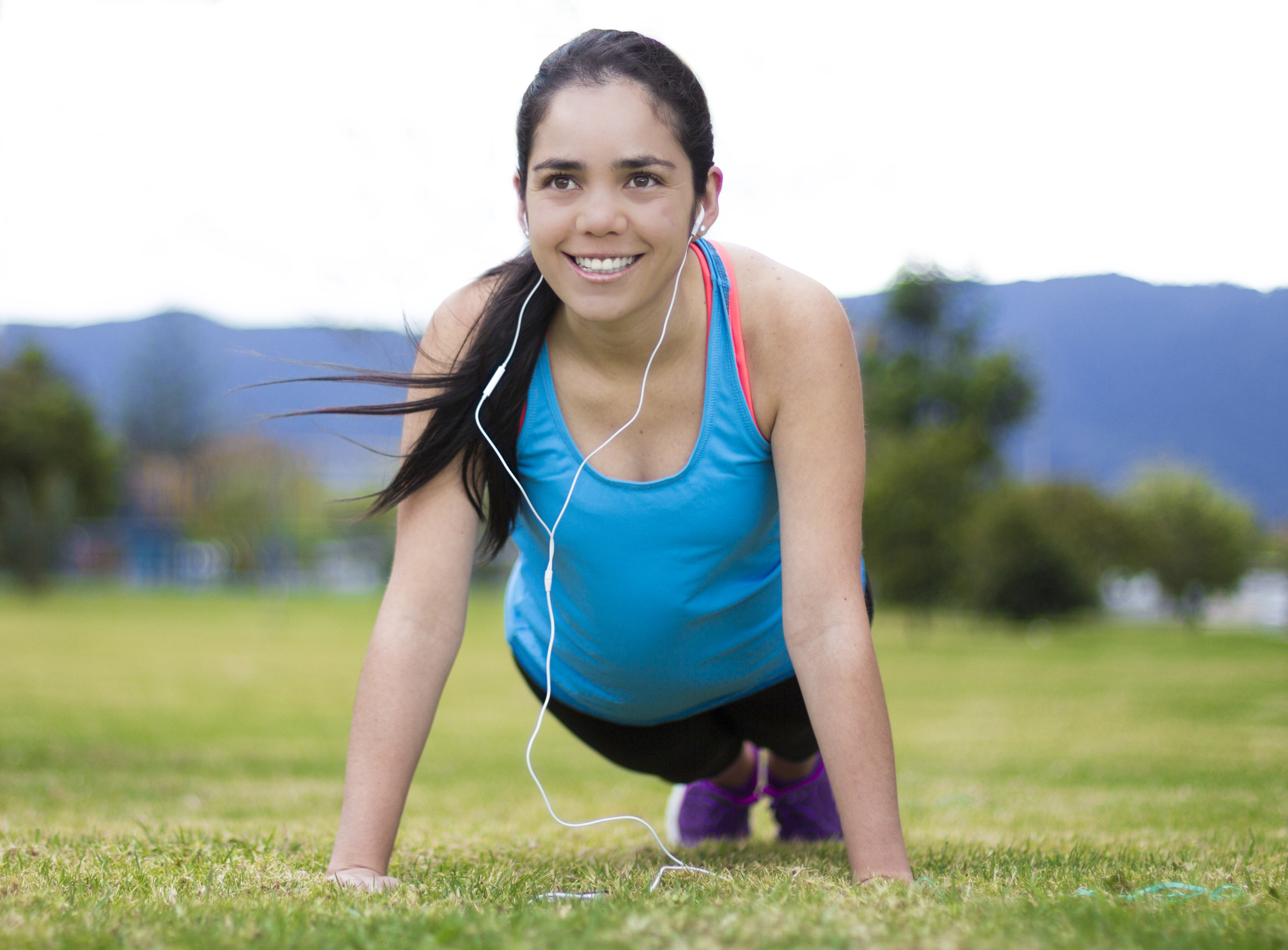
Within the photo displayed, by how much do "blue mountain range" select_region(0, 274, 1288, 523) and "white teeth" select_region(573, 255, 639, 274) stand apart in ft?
2.04

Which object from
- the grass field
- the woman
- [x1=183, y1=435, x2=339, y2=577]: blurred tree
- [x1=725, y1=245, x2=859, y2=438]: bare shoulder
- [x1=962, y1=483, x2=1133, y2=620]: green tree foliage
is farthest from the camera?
[x1=183, y1=435, x2=339, y2=577]: blurred tree

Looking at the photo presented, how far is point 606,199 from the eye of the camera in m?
Answer: 2.22

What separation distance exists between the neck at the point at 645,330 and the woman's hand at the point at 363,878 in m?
1.18

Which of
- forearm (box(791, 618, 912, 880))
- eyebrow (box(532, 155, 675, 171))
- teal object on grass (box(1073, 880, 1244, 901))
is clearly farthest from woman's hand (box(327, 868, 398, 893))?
eyebrow (box(532, 155, 675, 171))

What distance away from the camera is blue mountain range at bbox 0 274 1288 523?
851 cm

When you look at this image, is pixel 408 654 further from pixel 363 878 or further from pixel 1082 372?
pixel 1082 372

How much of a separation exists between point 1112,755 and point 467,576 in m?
7.15

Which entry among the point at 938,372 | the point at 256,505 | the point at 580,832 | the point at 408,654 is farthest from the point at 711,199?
the point at 256,505

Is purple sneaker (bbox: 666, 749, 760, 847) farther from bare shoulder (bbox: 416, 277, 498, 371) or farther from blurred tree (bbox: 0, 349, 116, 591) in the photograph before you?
blurred tree (bbox: 0, 349, 116, 591)

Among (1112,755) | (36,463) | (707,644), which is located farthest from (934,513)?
(36,463)

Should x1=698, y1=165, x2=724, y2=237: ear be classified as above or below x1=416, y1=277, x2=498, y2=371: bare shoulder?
above

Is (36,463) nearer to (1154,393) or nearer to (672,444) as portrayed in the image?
(1154,393)

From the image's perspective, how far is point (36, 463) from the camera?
46750 mm

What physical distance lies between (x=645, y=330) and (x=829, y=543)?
617 mm
